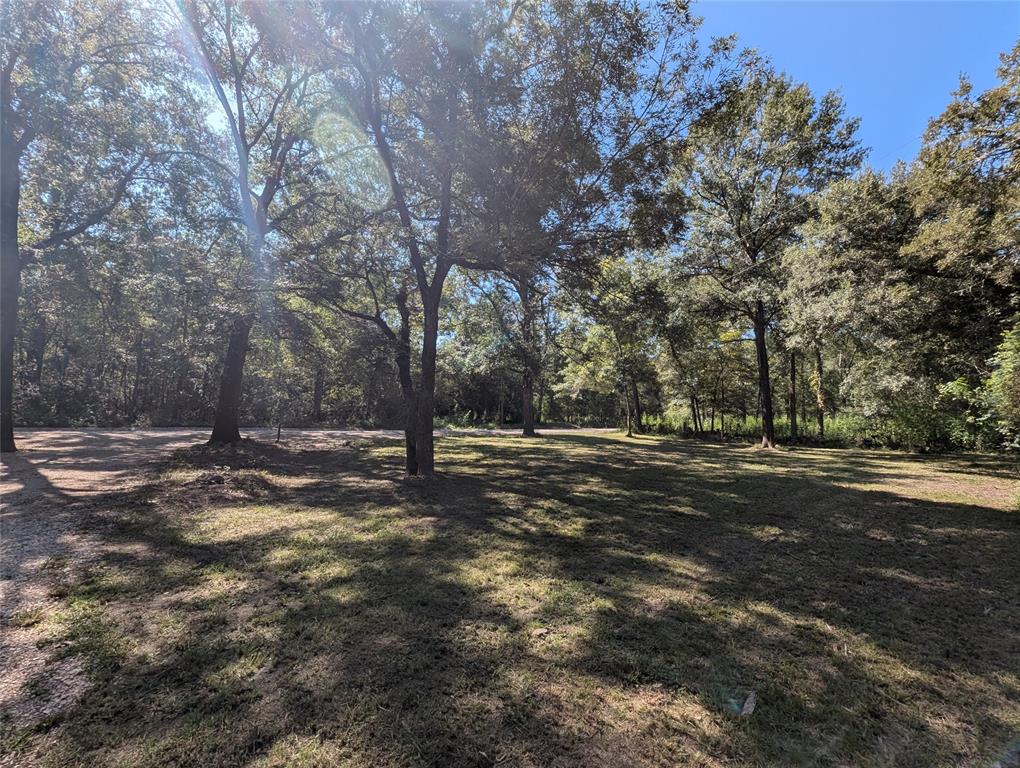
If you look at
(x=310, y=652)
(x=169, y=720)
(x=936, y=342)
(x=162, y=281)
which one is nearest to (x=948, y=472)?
(x=936, y=342)

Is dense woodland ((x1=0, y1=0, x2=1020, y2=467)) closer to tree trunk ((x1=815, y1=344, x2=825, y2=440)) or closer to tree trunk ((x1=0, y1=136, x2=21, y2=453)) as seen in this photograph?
tree trunk ((x1=0, y1=136, x2=21, y2=453))

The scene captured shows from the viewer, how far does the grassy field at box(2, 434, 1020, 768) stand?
1.89 metres

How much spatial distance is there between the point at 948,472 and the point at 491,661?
12428 millimetres

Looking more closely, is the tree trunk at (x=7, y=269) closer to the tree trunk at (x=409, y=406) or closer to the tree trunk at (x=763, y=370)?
the tree trunk at (x=409, y=406)

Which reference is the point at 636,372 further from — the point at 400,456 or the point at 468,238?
the point at 468,238

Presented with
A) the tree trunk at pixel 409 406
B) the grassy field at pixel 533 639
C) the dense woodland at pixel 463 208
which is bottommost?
the grassy field at pixel 533 639

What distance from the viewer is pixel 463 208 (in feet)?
25.0

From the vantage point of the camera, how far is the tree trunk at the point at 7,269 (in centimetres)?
964

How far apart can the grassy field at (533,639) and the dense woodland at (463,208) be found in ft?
11.0

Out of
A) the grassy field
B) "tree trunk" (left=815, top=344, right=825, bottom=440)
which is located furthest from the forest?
"tree trunk" (left=815, top=344, right=825, bottom=440)

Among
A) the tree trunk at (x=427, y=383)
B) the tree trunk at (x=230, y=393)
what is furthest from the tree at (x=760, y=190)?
the tree trunk at (x=230, y=393)

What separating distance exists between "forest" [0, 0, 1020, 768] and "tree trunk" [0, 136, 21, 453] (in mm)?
84

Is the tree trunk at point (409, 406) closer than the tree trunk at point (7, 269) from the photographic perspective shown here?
Yes

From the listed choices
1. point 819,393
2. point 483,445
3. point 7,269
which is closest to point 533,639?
point 483,445
